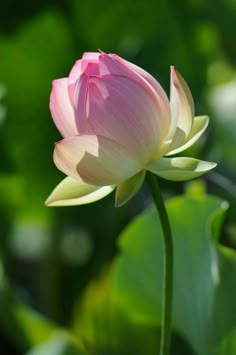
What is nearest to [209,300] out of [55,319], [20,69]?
[55,319]

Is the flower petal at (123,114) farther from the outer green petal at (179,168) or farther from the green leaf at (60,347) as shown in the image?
the green leaf at (60,347)

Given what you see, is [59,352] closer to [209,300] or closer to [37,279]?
[209,300]

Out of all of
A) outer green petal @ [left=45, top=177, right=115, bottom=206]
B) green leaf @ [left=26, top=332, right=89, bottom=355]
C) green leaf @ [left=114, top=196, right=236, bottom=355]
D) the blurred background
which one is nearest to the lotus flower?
outer green petal @ [left=45, top=177, right=115, bottom=206]

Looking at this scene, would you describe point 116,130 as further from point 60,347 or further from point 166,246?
point 60,347

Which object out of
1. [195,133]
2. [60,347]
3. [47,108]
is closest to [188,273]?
[60,347]

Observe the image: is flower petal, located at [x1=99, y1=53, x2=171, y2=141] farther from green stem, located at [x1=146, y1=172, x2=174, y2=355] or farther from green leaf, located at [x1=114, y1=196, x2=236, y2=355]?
green leaf, located at [x1=114, y1=196, x2=236, y2=355]

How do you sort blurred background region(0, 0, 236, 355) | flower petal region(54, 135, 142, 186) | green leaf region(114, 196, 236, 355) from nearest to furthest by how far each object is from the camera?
flower petal region(54, 135, 142, 186)
green leaf region(114, 196, 236, 355)
blurred background region(0, 0, 236, 355)
